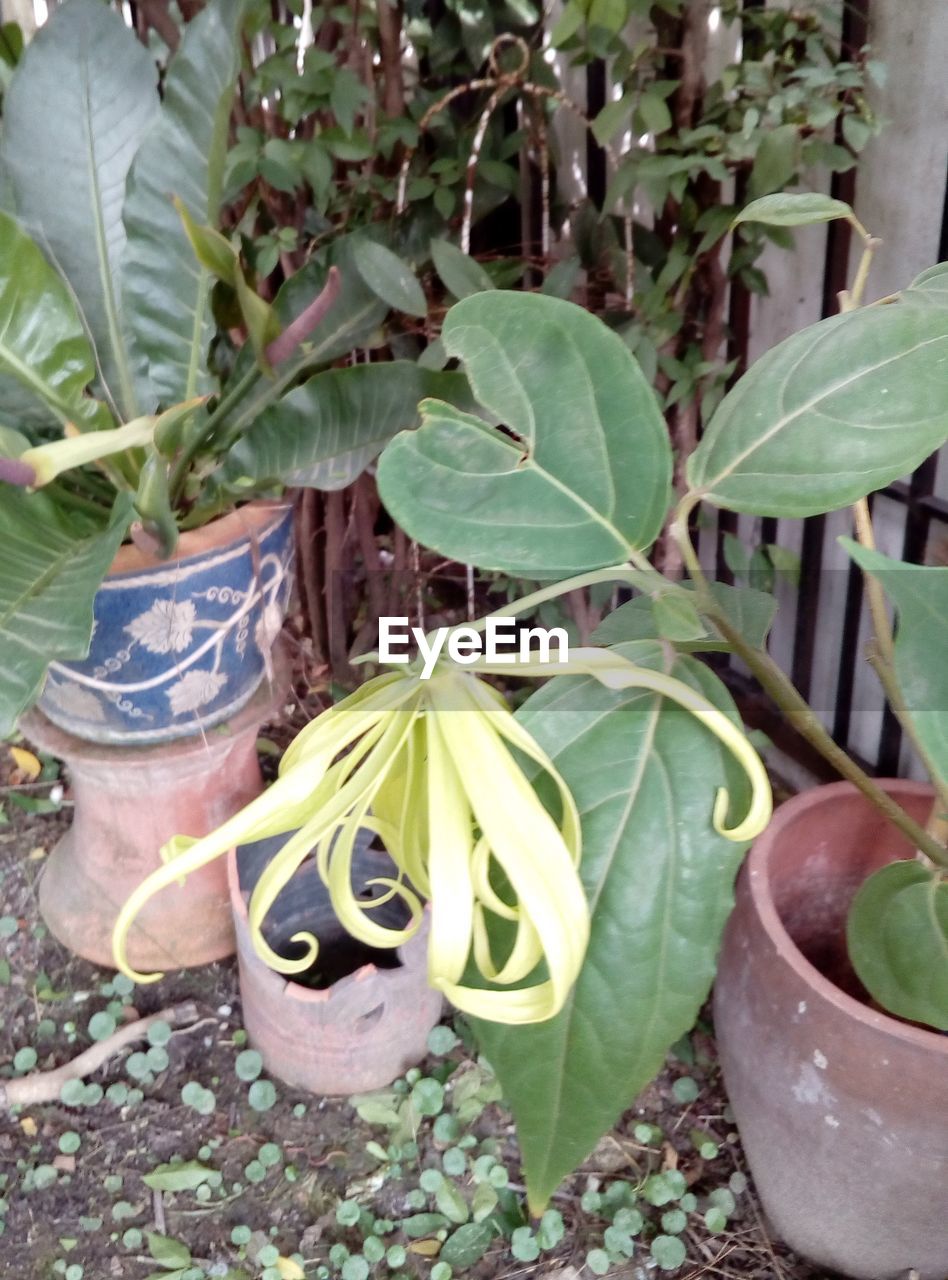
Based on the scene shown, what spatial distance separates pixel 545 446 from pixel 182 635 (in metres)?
0.51

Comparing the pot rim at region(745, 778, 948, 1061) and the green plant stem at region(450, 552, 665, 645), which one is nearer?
the green plant stem at region(450, 552, 665, 645)

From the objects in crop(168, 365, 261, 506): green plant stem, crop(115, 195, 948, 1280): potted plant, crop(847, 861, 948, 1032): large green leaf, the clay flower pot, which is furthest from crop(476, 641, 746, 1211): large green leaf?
crop(168, 365, 261, 506): green plant stem

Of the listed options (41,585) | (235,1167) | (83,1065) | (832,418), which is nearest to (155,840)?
(83,1065)

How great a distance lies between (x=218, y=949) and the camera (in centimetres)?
108

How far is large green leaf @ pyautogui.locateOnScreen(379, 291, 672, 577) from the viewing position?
1.40ft

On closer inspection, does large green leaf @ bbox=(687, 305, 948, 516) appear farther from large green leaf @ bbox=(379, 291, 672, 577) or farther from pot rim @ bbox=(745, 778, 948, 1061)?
pot rim @ bbox=(745, 778, 948, 1061)

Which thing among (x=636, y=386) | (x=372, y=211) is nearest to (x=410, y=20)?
(x=372, y=211)

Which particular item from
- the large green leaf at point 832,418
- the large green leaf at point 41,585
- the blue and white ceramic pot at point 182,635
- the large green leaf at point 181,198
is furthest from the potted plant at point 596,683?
the large green leaf at point 181,198

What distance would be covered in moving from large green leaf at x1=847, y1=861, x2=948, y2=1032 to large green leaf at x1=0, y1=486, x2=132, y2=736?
537 mm

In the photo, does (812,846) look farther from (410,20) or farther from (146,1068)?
(410,20)

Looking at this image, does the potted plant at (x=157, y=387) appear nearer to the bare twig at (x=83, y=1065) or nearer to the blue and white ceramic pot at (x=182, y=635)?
the blue and white ceramic pot at (x=182, y=635)

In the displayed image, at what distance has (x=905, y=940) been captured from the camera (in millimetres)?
627

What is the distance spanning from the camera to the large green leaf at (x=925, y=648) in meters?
0.38

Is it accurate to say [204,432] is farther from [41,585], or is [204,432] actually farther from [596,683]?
[596,683]
